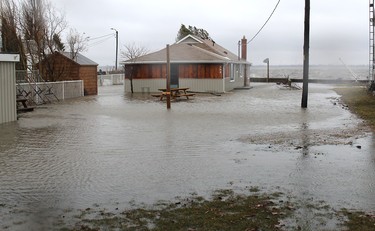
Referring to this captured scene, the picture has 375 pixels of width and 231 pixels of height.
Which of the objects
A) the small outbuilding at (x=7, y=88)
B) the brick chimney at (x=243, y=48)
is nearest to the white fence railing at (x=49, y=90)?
the small outbuilding at (x=7, y=88)

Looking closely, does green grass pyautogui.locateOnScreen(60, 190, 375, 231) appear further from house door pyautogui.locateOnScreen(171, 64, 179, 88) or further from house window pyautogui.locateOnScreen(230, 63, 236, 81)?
house window pyautogui.locateOnScreen(230, 63, 236, 81)

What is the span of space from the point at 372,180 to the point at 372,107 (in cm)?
1387

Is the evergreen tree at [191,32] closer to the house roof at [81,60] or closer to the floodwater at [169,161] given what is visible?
the house roof at [81,60]

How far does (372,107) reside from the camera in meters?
20.5

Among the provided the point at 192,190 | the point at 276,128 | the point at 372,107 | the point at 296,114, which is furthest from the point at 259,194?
the point at 372,107

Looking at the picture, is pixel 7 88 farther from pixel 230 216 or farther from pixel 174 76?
pixel 174 76

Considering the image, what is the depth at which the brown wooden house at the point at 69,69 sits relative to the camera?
2905 centimetres

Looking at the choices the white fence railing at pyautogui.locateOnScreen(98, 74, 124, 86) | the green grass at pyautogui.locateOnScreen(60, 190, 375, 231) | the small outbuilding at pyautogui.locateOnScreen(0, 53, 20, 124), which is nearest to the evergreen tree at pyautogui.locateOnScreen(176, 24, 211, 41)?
the white fence railing at pyautogui.locateOnScreen(98, 74, 124, 86)

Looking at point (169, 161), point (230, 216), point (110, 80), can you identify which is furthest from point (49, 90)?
point (110, 80)

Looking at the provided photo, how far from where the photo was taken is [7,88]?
53.6 ft

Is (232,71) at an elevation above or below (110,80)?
above

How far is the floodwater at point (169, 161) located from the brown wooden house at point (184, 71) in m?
17.0

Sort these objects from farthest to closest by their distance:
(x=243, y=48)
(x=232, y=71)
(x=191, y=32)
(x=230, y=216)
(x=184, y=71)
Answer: (x=191, y=32) < (x=243, y=48) < (x=232, y=71) < (x=184, y=71) < (x=230, y=216)

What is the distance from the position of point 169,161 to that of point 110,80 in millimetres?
39584
